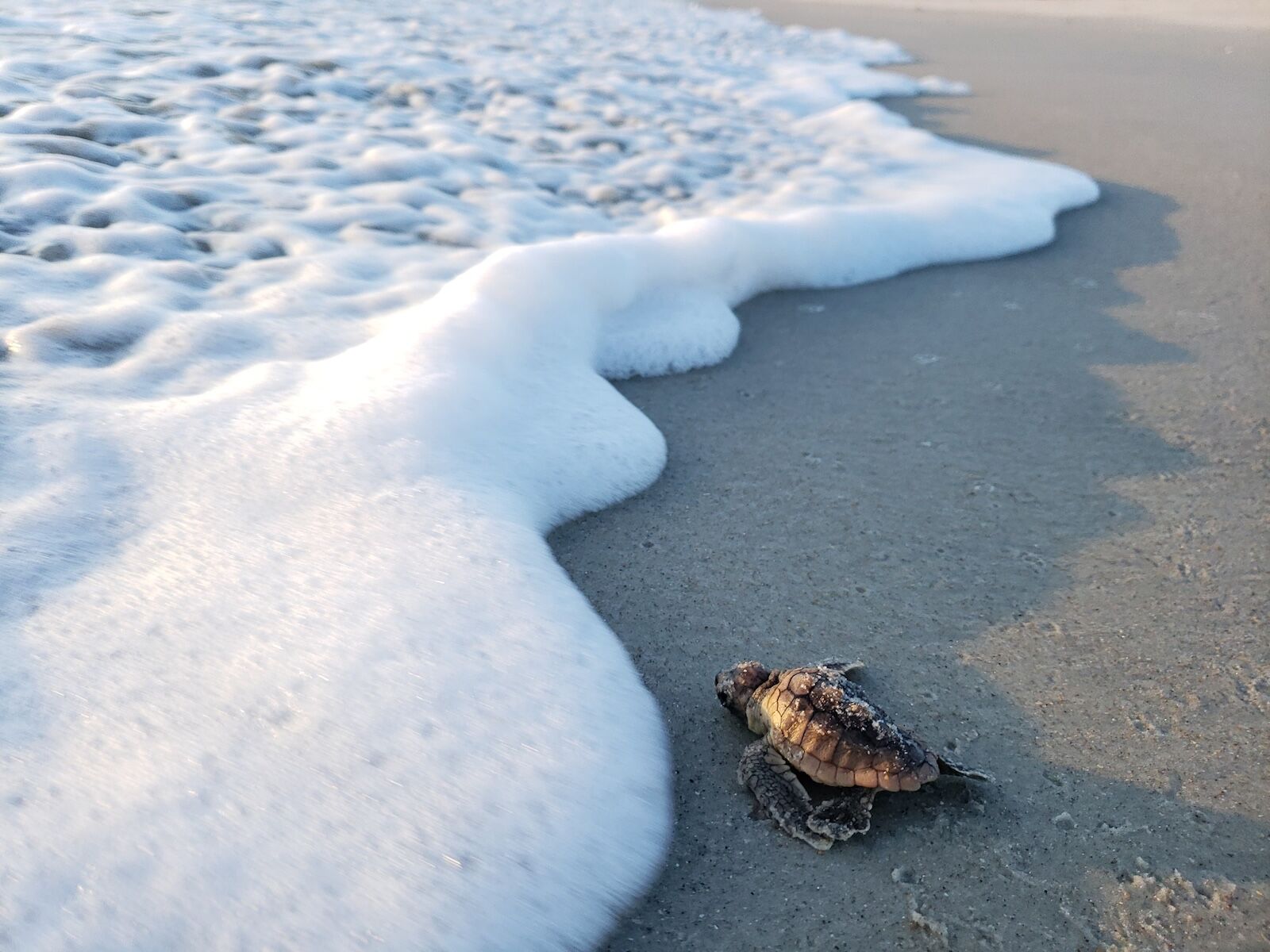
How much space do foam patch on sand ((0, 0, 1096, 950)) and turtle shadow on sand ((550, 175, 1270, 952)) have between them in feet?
0.43

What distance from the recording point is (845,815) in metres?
1.55

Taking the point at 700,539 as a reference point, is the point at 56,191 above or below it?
above

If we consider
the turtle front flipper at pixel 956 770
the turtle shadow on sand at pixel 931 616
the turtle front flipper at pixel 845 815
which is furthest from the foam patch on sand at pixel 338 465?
the turtle front flipper at pixel 956 770

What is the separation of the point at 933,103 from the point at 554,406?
5353 mm

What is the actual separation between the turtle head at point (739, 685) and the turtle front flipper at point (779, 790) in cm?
8

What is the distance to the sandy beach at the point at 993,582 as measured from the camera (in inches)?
57.2

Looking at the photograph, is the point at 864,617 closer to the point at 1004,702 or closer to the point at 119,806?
the point at 1004,702

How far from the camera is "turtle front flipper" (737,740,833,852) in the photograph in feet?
5.03

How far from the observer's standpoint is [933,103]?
669 cm

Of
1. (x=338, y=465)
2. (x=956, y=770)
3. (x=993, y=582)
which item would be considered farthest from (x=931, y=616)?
(x=338, y=465)

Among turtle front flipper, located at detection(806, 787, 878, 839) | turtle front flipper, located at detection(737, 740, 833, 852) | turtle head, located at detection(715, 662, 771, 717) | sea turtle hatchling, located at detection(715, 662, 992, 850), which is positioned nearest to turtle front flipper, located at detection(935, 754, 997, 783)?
sea turtle hatchling, located at detection(715, 662, 992, 850)

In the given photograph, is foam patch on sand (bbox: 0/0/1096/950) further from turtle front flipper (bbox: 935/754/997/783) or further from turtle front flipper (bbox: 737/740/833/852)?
turtle front flipper (bbox: 935/754/997/783)

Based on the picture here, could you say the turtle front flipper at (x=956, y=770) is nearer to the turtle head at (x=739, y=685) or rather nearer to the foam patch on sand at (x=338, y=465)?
the turtle head at (x=739, y=685)

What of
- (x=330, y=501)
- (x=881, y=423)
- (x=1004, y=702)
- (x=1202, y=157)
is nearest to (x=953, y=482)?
(x=881, y=423)
